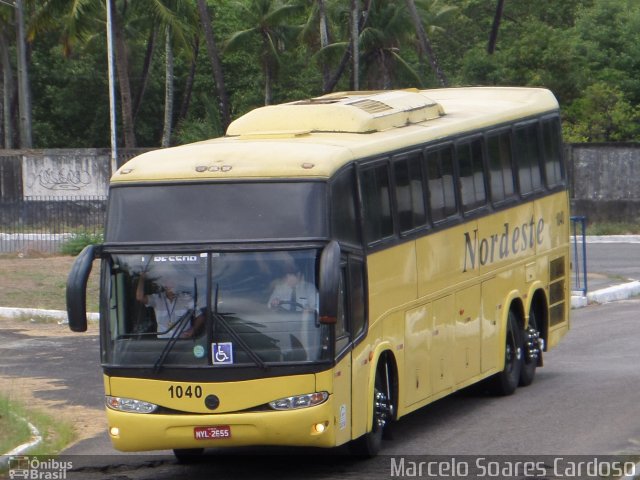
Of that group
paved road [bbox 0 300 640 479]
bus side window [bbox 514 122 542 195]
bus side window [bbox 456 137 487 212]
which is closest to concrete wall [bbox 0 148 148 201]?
paved road [bbox 0 300 640 479]

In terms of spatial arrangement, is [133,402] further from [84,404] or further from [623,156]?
[623,156]

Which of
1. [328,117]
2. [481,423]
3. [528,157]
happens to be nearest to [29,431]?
[328,117]

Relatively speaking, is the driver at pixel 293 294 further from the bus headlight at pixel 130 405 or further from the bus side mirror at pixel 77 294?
the bus side mirror at pixel 77 294

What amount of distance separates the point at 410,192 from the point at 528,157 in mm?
3641

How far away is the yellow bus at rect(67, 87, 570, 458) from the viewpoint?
30.9 ft

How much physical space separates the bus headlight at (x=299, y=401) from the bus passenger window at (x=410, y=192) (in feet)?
8.12

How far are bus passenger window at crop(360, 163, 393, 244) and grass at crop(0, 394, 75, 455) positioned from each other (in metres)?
3.55

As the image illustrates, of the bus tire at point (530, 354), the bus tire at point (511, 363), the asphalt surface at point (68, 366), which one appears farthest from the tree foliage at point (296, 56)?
the bus tire at point (511, 363)

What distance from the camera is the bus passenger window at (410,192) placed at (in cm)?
1152

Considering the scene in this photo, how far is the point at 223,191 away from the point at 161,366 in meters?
1.44

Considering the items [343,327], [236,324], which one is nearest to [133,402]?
[236,324]

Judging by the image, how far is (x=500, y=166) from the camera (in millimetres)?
14102

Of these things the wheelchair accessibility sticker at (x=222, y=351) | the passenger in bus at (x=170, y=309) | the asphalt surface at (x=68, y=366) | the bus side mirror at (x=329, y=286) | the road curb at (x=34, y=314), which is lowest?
the road curb at (x=34, y=314)

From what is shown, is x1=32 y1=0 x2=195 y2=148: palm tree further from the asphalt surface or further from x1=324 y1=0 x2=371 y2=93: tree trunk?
the asphalt surface
